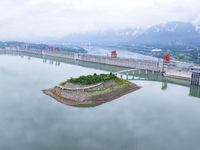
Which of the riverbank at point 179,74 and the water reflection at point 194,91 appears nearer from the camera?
the water reflection at point 194,91

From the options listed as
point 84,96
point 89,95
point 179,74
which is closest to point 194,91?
point 179,74

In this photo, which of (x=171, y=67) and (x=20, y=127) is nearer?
(x=20, y=127)

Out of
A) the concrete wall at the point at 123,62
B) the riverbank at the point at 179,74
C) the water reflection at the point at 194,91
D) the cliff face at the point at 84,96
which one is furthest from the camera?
the concrete wall at the point at 123,62

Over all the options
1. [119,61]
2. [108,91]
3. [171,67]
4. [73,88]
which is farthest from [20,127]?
[119,61]

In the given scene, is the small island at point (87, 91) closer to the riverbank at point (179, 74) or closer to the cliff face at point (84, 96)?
the cliff face at point (84, 96)

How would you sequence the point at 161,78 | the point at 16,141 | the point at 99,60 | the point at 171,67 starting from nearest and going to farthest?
the point at 16,141
the point at 161,78
the point at 171,67
the point at 99,60

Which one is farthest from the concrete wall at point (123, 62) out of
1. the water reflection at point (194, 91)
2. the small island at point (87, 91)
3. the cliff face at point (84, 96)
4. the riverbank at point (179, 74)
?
the cliff face at point (84, 96)

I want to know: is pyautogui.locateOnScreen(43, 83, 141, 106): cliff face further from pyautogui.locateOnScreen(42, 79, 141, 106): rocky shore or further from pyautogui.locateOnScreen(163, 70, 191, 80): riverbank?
pyautogui.locateOnScreen(163, 70, 191, 80): riverbank

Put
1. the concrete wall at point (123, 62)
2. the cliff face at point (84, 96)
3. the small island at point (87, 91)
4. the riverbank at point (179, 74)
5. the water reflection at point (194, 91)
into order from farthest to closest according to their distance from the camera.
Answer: the concrete wall at point (123, 62) → the riverbank at point (179, 74) → the water reflection at point (194, 91) → the small island at point (87, 91) → the cliff face at point (84, 96)

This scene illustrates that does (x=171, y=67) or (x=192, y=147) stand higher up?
(x=171, y=67)

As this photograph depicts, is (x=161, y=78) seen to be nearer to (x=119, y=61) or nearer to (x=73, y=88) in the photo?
(x=119, y=61)
